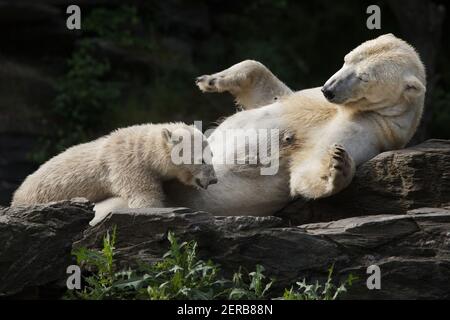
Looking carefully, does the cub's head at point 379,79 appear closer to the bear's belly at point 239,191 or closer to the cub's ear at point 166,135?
the bear's belly at point 239,191

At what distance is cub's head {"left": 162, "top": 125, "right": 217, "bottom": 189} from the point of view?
6121 mm

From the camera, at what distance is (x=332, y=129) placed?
6.41 m

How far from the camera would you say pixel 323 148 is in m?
6.29

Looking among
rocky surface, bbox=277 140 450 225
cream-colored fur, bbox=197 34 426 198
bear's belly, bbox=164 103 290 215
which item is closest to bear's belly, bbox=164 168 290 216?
bear's belly, bbox=164 103 290 215

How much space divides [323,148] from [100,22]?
7955 millimetres

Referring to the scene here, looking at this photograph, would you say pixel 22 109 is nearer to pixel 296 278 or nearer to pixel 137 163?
pixel 137 163

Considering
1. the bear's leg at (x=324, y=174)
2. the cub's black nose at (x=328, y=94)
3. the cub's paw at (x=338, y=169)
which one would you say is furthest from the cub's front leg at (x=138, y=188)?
the cub's black nose at (x=328, y=94)

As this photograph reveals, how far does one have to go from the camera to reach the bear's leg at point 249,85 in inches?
292

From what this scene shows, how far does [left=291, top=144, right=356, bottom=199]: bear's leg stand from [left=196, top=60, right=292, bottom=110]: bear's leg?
4.19 feet

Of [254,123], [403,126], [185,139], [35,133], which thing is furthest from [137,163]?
[35,133]

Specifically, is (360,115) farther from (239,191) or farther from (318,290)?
(318,290)

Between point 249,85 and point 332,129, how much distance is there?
4.33ft

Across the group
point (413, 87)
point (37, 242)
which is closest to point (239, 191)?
point (413, 87)

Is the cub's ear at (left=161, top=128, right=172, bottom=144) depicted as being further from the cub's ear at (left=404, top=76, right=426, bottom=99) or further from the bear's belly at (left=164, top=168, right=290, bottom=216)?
the cub's ear at (left=404, top=76, right=426, bottom=99)
